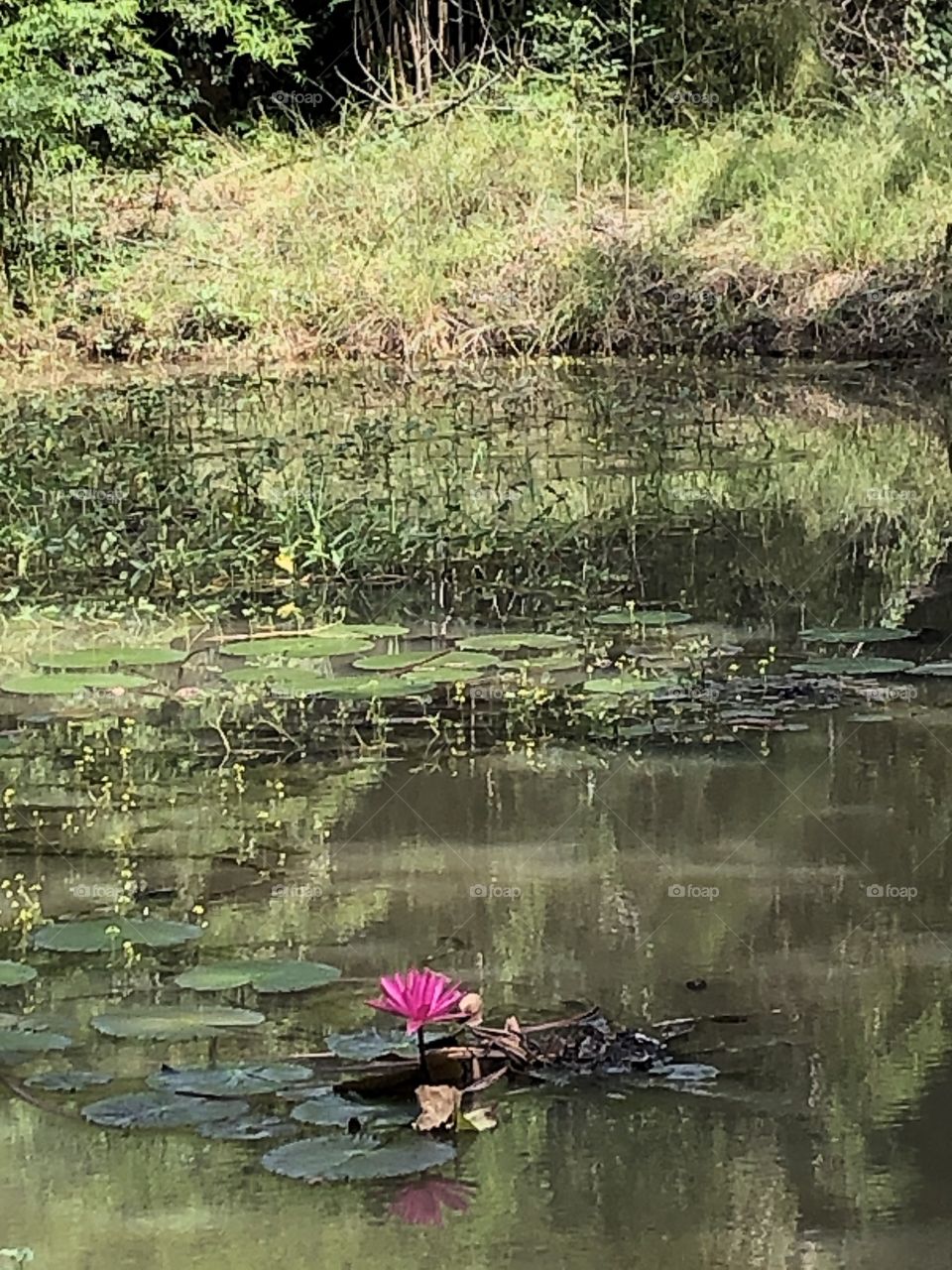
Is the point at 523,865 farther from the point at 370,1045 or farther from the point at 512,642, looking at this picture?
the point at 512,642

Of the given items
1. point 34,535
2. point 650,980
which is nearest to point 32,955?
point 650,980

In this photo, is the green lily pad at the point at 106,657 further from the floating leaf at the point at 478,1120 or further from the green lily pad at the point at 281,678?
the floating leaf at the point at 478,1120

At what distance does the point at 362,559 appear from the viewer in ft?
21.5

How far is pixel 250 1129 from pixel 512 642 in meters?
2.77

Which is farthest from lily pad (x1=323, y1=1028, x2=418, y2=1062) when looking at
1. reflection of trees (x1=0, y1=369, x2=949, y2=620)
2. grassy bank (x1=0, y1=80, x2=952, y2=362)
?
grassy bank (x1=0, y1=80, x2=952, y2=362)

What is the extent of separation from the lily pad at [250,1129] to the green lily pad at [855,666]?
2557mm

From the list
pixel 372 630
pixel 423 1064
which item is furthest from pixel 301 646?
pixel 423 1064

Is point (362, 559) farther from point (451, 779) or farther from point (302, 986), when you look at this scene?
point (302, 986)

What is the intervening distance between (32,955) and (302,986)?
0.47 m

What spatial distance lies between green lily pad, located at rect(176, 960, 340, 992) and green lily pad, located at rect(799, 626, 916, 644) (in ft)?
7.89

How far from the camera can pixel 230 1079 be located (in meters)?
2.71

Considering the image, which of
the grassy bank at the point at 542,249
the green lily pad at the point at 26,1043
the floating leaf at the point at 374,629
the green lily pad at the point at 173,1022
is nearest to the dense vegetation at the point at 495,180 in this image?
the grassy bank at the point at 542,249

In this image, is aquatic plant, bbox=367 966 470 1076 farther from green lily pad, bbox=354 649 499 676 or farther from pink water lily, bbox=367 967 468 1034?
green lily pad, bbox=354 649 499 676

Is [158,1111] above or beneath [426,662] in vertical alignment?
beneath
